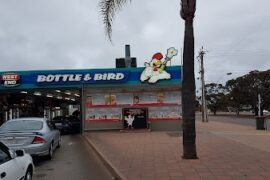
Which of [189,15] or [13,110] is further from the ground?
[189,15]

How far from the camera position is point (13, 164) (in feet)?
25.5

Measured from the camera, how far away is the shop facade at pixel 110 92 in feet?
97.3

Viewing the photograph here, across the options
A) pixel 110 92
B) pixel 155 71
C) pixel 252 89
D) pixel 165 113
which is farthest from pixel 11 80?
pixel 252 89

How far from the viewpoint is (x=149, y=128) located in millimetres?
28938

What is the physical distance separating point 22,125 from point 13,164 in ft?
24.9

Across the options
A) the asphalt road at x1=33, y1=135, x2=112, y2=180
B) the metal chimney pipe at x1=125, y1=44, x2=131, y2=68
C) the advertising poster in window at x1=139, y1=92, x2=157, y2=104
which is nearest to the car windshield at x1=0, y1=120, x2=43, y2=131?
the asphalt road at x1=33, y1=135, x2=112, y2=180

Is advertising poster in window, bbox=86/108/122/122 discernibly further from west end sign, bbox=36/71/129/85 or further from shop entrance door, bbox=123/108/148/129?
west end sign, bbox=36/71/129/85

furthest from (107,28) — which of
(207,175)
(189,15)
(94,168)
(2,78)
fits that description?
(2,78)

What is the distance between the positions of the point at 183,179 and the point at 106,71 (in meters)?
20.3

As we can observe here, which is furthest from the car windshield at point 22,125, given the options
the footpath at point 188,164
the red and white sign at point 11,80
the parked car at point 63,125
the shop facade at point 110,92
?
the parked car at point 63,125

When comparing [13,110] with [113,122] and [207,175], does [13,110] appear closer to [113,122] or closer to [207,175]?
[113,122]

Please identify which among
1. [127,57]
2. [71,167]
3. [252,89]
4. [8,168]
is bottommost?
[71,167]

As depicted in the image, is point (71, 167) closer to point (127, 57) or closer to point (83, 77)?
point (83, 77)

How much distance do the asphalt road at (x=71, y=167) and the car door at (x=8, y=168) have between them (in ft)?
11.6
